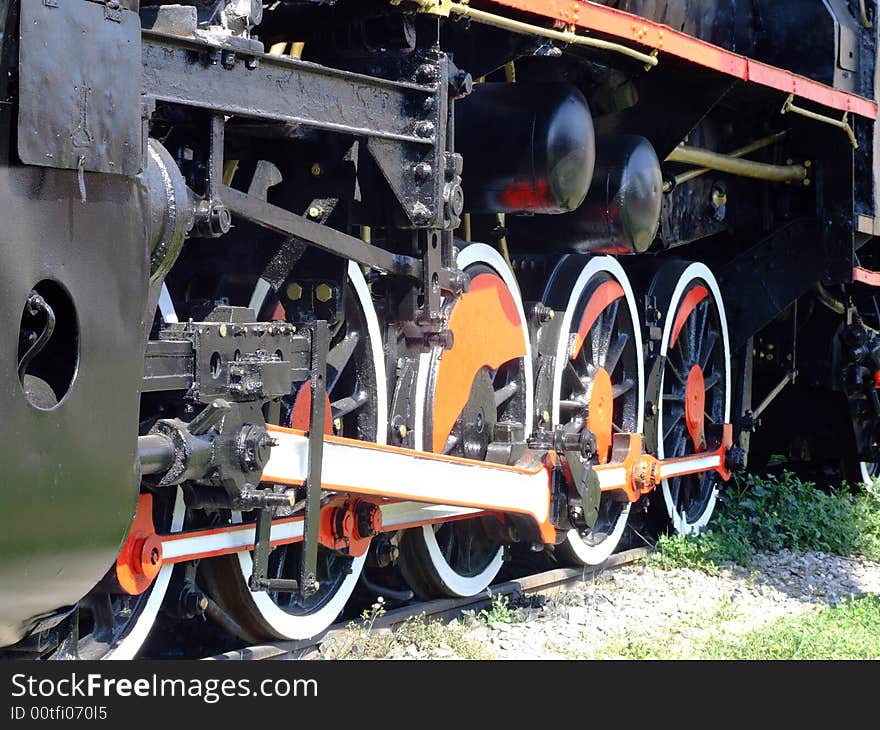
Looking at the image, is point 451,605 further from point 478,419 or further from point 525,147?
point 525,147

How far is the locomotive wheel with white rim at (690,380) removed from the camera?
21.9 ft

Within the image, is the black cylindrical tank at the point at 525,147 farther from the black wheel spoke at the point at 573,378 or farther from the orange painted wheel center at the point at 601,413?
the orange painted wheel center at the point at 601,413

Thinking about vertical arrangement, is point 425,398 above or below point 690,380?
below

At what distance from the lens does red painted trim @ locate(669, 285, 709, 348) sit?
6.71 metres

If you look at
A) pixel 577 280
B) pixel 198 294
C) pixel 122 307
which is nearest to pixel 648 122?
pixel 577 280

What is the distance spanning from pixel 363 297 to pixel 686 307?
9.32 ft

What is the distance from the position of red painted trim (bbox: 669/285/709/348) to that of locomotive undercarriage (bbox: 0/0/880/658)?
0.02 m

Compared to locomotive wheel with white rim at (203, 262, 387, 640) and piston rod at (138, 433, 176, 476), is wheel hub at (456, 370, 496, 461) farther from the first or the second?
piston rod at (138, 433, 176, 476)

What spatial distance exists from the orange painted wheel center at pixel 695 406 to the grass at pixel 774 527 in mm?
451

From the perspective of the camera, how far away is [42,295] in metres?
2.44

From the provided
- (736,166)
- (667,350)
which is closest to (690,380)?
(667,350)

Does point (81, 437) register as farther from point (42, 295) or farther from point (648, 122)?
point (648, 122)

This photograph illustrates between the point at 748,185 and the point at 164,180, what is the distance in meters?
4.85

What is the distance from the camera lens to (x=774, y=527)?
23.3ft
